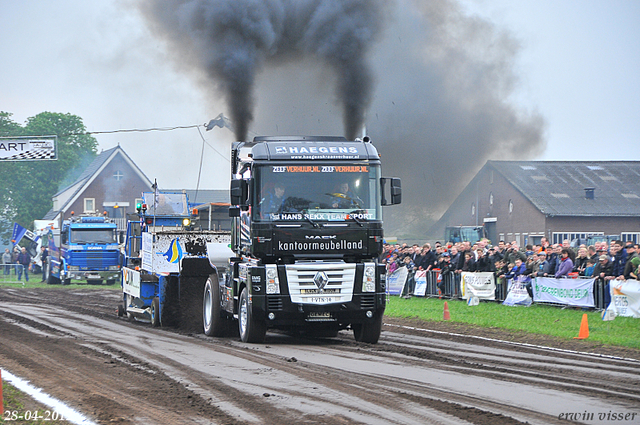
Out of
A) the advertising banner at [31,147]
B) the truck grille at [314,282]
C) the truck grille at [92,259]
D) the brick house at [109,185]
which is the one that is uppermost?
the brick house at [109,185]

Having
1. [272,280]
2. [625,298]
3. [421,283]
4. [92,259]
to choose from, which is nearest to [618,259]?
[625,298]

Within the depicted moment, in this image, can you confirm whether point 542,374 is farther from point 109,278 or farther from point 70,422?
point 109,278

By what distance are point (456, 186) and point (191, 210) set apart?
60.9ft

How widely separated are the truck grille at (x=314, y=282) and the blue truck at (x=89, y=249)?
2546cm

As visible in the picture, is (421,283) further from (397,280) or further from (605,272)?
(605,272)

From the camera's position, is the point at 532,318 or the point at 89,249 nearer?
the point at 532,318

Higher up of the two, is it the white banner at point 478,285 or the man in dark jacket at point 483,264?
the man in dark jacket at point 483,264

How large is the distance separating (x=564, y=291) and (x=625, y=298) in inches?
97.1

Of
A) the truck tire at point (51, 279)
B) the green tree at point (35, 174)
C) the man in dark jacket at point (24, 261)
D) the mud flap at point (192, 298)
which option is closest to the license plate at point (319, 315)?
the mud flap at point (192, 298)

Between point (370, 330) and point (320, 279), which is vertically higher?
point (320, 279)

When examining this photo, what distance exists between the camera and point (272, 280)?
13.2 metres

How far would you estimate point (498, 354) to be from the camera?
12.4 meters

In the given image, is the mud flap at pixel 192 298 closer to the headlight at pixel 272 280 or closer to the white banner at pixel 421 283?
the headlight at pixel 272 280

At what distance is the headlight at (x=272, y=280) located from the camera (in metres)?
13.2
